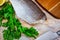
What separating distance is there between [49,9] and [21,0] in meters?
0.30

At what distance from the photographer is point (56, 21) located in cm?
159

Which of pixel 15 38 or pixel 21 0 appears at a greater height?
pixel 21 0

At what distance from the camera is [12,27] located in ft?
5.20

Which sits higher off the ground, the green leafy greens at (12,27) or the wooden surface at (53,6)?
the wooden surface at (53,6)

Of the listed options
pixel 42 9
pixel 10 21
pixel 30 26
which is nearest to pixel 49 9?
pixel 42 9

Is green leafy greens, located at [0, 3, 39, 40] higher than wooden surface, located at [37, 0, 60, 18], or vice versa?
wooden surface, located at [37, 0, 60, 18]

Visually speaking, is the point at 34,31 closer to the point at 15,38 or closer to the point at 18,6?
the point at 15,38

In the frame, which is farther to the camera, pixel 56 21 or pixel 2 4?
pixel 2 4

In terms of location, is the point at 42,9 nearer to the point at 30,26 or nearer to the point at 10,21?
the point at 30,26

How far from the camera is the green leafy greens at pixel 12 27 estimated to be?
1.53 m

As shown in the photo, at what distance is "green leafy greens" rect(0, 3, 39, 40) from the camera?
1.53 metres

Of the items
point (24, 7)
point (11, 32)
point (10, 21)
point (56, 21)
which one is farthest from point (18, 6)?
point (56, 21)

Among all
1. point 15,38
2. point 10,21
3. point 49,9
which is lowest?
point 15,38

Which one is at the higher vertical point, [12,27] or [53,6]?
[53,6]
